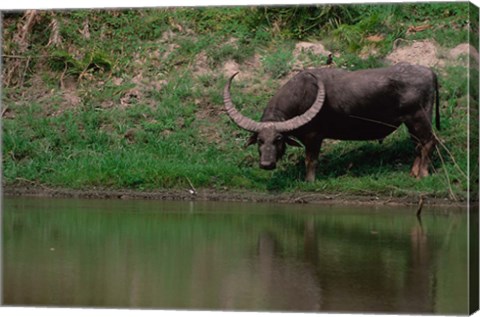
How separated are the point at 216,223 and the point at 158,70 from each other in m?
4.84

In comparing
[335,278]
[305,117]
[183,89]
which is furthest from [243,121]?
[335,278]

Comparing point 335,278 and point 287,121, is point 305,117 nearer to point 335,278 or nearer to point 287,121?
point 287,121

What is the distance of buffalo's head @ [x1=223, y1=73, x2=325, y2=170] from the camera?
11133mm

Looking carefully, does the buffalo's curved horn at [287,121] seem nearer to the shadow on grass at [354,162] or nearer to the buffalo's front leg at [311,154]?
the buffalo's front leg at [311,154]

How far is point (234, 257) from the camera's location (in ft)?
25.9

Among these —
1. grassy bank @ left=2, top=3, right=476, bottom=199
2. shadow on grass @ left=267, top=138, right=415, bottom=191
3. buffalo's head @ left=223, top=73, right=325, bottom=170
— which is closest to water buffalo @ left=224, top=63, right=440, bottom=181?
→ buffalo's head @ left=223, top=73, right=325, bottom=170

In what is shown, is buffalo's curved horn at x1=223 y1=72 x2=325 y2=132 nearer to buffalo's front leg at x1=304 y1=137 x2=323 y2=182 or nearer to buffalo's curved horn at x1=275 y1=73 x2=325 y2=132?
buffalo's curved horn at x1=275 y1=73 x2=325 y2=132

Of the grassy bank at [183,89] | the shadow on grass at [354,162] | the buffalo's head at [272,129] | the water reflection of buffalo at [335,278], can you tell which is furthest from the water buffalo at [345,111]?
the water reflection of buffalo at [335,278]

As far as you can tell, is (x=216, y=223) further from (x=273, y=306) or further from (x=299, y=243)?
(x=273, y=306)

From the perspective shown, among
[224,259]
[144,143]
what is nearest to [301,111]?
[144,143]

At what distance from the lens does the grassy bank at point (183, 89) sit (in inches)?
460

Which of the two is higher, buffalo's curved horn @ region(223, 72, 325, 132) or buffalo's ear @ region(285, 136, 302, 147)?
buffalo's curved horn @ region(223, 72, 325, 132)

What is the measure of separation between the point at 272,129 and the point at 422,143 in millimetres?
1591

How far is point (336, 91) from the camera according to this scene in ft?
38.5
